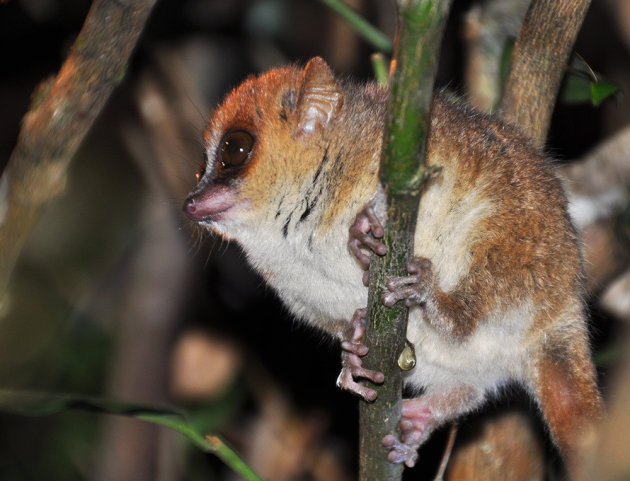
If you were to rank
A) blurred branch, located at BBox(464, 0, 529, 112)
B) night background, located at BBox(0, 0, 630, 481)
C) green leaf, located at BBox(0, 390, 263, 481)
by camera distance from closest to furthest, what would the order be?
green leaf, located at BBox(0, 390, 263, 481) < blurred branch, located at BBox(464, 0, 529, 112) < night background, located at BBox(0, 0, 630, 481)

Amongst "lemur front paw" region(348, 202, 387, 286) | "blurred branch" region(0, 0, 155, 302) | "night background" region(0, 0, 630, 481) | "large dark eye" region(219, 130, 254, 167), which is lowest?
"night background" region(0, 0, 630, 481)

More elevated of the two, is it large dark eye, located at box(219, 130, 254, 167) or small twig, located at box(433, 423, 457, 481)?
large dark eye, located at box(219, 130, 254, 167)

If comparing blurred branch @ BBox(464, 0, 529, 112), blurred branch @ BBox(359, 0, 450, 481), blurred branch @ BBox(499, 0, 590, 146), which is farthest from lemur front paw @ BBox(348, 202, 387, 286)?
blurred branch @ BBox(464, 0, 529, 112)

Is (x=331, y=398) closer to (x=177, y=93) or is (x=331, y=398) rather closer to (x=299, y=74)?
(x=177, y=93)

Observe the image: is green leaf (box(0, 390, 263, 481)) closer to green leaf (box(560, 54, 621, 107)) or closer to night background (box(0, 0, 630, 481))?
night background (box(0, 0, 630, 481))

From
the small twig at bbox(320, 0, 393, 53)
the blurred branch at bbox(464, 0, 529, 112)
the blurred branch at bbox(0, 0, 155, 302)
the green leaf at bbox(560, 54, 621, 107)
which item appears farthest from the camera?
the blurred branch at bbox(464, 0, 529, 112)

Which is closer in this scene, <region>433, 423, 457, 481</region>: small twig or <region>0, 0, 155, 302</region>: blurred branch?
<region>0, 0, 155, 302</region>: blurred branch

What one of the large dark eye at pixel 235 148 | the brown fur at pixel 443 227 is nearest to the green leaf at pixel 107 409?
the brown fur at pixel 443 227

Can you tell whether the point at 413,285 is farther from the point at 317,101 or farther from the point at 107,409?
the point at 107,409
